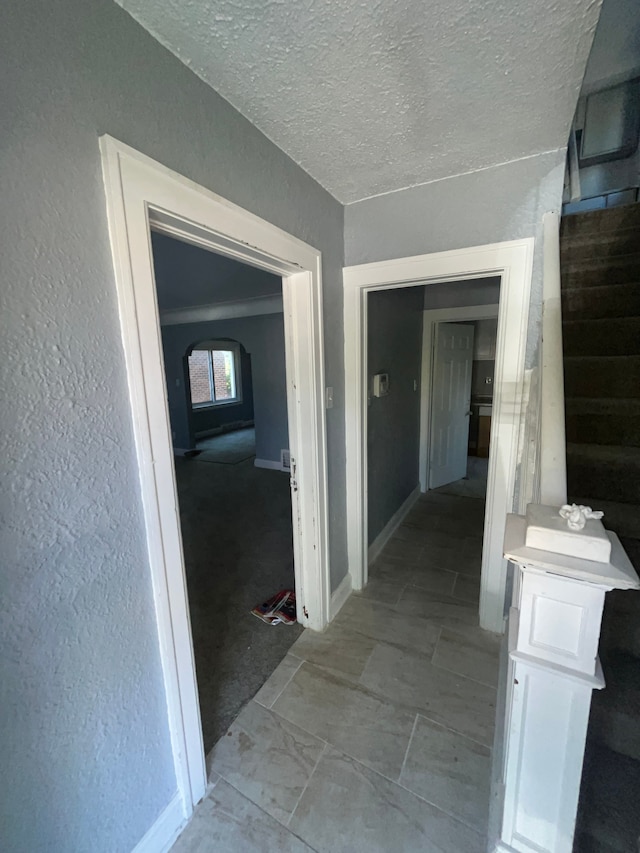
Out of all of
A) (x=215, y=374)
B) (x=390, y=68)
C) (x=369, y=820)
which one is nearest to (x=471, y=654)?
(x=369, y=820)

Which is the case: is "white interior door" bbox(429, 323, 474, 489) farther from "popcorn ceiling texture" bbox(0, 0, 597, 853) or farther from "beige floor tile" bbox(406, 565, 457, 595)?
"popcorn ceiling texture" bbox(0, 0, 597, 853)

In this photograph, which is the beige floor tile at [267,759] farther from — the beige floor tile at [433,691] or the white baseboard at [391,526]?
the white baseboard at [391,526]

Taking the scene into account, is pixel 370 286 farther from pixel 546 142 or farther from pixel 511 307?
pixel 546 142

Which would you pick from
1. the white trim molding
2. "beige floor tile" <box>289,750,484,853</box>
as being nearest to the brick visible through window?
the white trim molding

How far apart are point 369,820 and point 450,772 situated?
0.35 meters

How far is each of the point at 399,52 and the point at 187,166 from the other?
69cm

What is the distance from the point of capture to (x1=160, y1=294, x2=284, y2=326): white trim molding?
4.30 metres

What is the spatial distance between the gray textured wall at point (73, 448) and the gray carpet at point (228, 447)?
475 cm

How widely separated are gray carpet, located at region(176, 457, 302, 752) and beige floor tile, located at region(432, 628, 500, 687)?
0.81 m

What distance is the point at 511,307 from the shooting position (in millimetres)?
1640

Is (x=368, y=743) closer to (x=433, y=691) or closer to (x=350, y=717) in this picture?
(x=350, y=717)

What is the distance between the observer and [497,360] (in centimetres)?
173

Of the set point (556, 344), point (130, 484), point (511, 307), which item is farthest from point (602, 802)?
point (511, 307)

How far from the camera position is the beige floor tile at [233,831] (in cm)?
110
